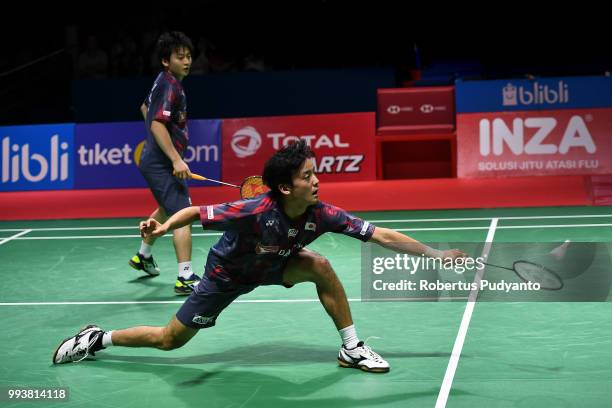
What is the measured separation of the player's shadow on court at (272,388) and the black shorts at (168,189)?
81.7 inches

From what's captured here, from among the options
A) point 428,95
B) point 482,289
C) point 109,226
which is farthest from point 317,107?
point 482,289

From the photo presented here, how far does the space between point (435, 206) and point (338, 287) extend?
601cm

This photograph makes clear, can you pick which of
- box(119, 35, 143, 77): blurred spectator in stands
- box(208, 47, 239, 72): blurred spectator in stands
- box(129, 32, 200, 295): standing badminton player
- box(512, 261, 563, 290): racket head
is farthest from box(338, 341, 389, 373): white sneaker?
box(119, 35, 143, 77): blurred spectator in stands

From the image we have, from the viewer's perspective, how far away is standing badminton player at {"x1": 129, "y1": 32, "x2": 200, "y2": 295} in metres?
6.40

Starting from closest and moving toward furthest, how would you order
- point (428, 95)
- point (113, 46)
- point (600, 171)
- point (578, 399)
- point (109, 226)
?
point (578, 399) < point (109, 226) < point (600, 171) < point (428, 95) < point (113, 46)

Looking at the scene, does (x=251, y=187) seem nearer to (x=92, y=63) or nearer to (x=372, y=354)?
(x=372, y=354)

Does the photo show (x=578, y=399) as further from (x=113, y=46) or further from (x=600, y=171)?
(x=113, y=46)

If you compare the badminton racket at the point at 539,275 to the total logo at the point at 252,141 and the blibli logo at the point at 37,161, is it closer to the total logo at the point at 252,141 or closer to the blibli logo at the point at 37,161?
the total logo at the point at 252,141

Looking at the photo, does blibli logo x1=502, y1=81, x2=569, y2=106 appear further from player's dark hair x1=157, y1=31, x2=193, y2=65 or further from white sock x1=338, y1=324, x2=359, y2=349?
white sock x1=338, y1=324, x2=359, y2=349

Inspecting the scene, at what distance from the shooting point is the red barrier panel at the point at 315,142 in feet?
40.5

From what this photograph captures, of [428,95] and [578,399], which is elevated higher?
[428,95]

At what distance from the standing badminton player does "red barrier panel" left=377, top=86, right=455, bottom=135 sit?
22.2 feet

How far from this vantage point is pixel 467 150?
1214cm

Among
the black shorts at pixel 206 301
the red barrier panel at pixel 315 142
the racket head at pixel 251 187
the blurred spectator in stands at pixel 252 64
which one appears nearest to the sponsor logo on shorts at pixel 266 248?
the black shorts at pixel 206 301
